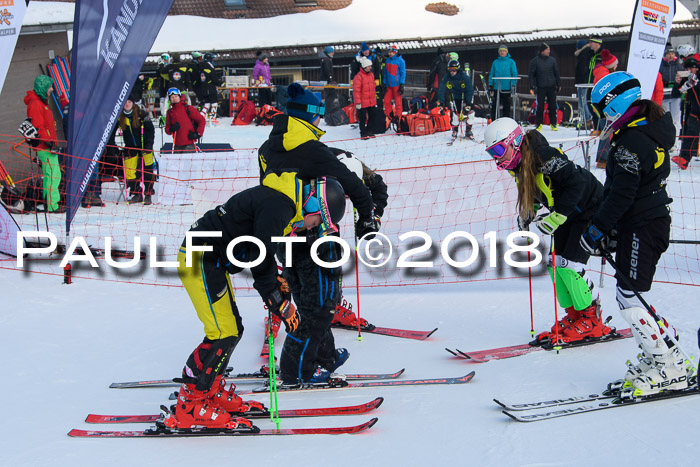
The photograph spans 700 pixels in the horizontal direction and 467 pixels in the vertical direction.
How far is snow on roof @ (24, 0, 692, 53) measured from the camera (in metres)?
23.3

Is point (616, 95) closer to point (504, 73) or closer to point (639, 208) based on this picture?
point (639, 208)

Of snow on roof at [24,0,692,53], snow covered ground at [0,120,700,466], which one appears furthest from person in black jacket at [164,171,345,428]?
snow on roof at [24,0,692,53]

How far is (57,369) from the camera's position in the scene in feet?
18.4

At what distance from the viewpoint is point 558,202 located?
511cm

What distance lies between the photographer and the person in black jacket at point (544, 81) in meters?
14.6

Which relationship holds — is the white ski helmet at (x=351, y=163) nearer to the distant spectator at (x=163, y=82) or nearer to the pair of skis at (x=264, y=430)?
the pair of skis at (x=264, y=430)

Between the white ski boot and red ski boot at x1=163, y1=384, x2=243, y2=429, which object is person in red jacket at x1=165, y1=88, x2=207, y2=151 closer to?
red ski boot at x1=163, y1=384, x2=243, y2=429

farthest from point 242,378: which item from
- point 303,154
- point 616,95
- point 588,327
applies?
point 616,95

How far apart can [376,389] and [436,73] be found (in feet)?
42.5

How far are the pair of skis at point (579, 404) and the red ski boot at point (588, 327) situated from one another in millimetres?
1033

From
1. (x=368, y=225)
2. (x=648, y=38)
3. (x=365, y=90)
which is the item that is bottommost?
(x=368, y=225)

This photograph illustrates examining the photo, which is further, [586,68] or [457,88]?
[457,88]

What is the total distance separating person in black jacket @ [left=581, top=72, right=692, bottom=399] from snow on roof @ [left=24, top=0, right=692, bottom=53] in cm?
1913

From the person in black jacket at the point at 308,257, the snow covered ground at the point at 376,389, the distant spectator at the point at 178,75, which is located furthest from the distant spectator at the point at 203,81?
the person in black jacket at the point at 308,257
